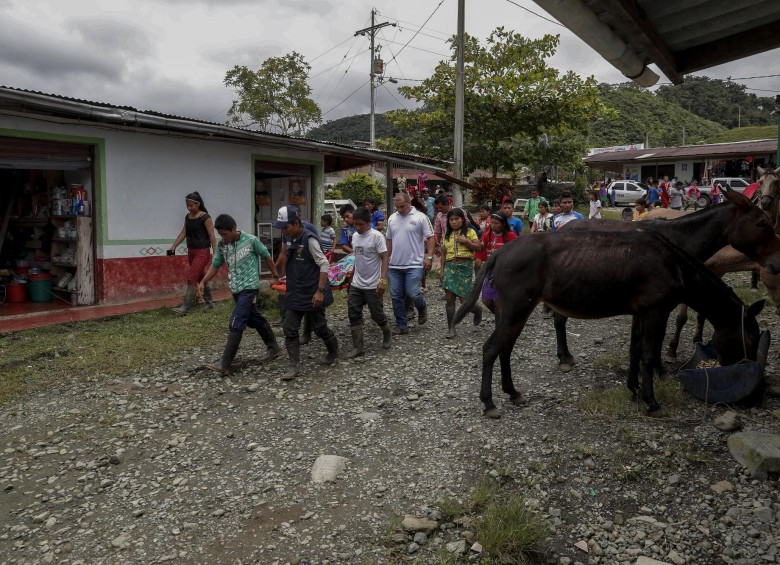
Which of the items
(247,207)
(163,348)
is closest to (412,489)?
(163,348)

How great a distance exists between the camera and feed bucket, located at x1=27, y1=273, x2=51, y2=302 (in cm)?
949

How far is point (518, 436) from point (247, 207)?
321 inches

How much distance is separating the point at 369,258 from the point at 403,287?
0.87 meters

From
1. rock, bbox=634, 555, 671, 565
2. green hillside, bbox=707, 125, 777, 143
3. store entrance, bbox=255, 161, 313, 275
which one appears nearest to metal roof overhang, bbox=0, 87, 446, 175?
store entrance, bbox=255, 161, 313, 275

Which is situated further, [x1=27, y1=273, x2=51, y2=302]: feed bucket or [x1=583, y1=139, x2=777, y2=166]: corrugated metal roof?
[x1=583, y1=139, x2=777, y2=166]: corrugated metal roof

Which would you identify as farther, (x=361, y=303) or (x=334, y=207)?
(x=334, y=207)

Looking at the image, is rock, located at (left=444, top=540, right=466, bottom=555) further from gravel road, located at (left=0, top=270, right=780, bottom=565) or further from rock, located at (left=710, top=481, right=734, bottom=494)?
rock, located at (left=710, top=481, right=734, bottom=494)

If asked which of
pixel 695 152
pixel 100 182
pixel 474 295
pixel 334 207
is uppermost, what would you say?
pixel 695 152

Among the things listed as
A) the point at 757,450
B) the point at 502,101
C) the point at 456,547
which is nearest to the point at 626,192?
the point at 502,101

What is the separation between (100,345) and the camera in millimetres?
7078

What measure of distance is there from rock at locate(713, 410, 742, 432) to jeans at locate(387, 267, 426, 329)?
3.73 metres

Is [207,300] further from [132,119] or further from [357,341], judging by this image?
[357,341]

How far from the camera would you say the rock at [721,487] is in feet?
12.1

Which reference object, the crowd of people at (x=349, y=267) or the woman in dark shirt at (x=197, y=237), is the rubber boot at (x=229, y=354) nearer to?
the crowd of people at (x=349, y=267)
